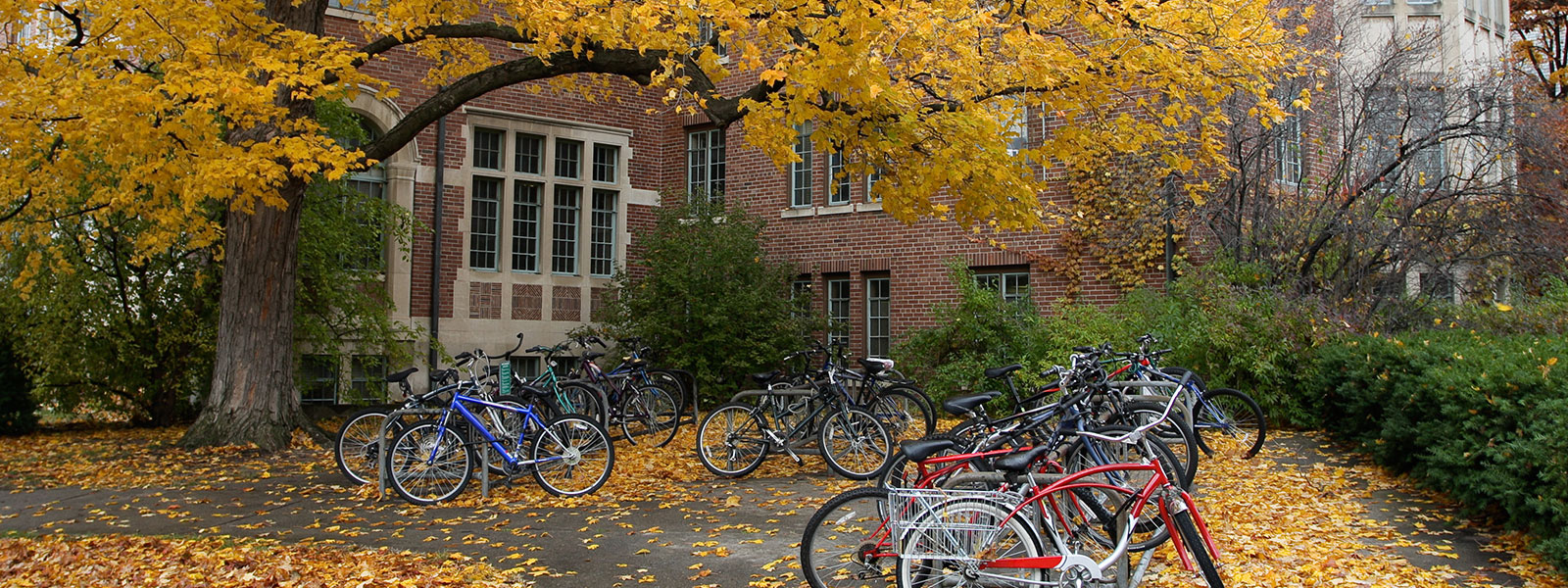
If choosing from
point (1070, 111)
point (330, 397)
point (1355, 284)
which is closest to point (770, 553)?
point (1070, 111)

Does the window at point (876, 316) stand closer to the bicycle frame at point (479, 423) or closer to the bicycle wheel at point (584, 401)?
the bicycle wheel at point (584, 401)

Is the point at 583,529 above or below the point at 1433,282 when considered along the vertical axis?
below

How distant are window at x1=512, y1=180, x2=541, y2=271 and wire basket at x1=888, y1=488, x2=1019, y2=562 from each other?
1375 centimetres

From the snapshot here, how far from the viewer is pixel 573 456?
8711 mm

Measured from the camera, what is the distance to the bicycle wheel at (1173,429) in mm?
7969

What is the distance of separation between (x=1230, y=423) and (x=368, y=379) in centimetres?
1010

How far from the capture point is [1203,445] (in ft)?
31.3

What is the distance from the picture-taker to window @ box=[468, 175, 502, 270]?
1770 cm

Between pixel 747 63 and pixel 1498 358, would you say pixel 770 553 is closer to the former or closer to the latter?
pixel 747 63

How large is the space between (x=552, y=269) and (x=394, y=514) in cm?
1039

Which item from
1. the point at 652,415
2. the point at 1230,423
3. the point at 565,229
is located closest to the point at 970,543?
the point at 1230,423

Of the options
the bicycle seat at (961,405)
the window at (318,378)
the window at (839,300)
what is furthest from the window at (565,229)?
the bicycle seat at (961,405)

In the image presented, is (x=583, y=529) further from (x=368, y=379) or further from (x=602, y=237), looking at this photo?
(x=602, y=237)

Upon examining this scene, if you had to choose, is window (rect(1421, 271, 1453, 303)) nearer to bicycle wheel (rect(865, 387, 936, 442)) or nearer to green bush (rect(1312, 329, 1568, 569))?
green bush (rect(1312, 329, 1568, 569))
